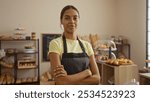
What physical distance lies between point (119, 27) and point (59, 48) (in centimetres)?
252

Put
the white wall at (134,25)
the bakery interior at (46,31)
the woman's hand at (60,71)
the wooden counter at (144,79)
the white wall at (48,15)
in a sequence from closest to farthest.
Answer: the woman's hand at (60,71), the wooden counter at (144,79), the white wall at (134,25), the bakery interior at (46,31), the white wall at (48,15)

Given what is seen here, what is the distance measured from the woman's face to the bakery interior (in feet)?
6.65

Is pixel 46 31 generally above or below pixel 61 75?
above

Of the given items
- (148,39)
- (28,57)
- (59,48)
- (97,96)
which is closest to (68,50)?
(59,48)

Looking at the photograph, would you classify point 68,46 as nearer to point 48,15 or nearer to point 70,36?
point 70,36

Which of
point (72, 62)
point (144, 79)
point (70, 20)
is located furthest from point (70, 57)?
point (144, 79)

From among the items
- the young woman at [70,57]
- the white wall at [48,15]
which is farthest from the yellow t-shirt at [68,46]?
the white wall at [48,15]

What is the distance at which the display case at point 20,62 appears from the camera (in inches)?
106

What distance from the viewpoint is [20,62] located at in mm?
2707

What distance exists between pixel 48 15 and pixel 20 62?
2.68ft

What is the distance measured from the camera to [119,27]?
3.02 m

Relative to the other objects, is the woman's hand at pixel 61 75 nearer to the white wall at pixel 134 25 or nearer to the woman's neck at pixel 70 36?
the woman's neck at pixel 70 36

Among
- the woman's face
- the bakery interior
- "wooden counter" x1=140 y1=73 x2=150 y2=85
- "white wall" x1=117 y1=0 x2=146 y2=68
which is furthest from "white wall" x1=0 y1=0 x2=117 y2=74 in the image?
the woman's face

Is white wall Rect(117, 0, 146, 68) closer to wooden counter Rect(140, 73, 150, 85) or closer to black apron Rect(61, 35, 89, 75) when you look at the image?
wooden counter Rect(140, 73, 150, 85)
